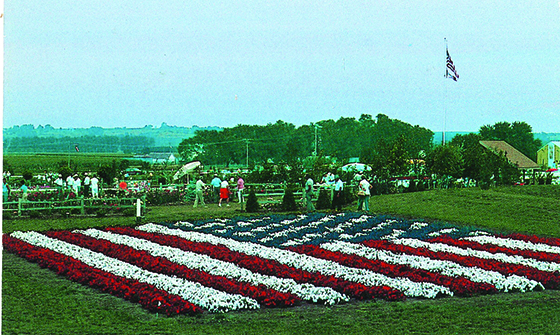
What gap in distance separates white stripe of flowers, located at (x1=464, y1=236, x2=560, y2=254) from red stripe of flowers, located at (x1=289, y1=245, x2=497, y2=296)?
15.8 ft

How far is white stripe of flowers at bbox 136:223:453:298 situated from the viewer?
42.6 feet

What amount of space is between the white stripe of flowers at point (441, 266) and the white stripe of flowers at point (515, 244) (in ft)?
11.8

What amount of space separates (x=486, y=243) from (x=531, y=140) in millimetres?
80318

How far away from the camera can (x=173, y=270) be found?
14.6 m

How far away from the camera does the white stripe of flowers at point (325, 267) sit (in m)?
13.0

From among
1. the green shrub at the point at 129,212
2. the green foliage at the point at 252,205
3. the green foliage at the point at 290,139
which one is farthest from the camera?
the green foliage at the point at 290,139

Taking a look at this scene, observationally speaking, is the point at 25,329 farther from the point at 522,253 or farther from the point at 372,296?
the point at 522,253

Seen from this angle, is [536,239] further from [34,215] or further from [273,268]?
[34,215]

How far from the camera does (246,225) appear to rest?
898 inches

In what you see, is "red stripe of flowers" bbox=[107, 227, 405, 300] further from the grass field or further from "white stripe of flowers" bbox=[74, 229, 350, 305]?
the grass field

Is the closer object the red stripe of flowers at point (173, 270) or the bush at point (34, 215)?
the red stripe of flowers at point (173, 270)

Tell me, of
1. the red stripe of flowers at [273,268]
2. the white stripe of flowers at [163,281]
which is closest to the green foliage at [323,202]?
the red stripe of flowers at [273,268]

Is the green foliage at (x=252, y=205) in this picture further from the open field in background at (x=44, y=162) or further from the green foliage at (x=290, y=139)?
the green foliage at (x=290, y=139)

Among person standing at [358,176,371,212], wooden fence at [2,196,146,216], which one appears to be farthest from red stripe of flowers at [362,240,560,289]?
wooden fence at [2,196,146,216]
